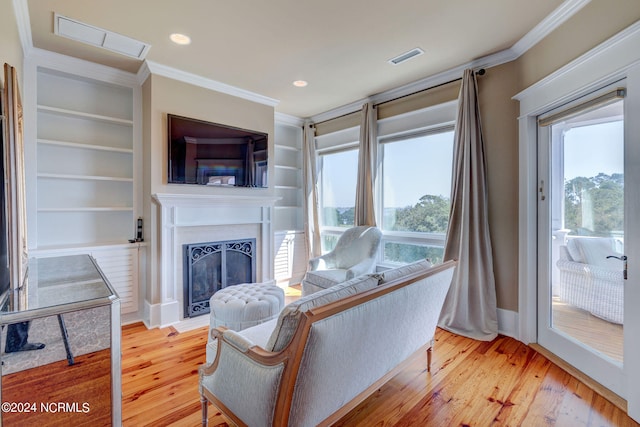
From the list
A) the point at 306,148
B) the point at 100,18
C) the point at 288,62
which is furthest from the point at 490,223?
the point at 100,18

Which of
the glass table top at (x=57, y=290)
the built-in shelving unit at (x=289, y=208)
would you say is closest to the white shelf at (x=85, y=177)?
the glass table top at (x=57, y=290)

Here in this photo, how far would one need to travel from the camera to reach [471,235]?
115 inches

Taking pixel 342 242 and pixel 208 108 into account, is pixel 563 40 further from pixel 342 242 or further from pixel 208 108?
pixel 208 108

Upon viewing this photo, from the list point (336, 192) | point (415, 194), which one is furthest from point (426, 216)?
point (336, 192)

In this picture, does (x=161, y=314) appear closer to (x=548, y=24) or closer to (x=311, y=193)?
(x=311, y=193)

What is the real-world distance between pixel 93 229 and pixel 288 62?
2.70m

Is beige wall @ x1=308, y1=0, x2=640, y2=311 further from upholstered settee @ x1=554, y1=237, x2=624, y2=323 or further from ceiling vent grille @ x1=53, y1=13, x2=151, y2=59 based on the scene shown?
ceiling vent grille @ x1=53, y1=13, x2=151, y2=59

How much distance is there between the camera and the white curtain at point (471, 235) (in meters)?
2.87

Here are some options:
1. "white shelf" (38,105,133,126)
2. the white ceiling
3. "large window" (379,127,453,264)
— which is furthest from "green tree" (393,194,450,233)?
"white shelf" (38,105,133,126)

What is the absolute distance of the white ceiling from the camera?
83.9 inches

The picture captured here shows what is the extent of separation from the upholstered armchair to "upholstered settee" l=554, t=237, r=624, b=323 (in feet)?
5.68

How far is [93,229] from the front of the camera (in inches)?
127

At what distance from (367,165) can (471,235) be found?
1.55 m

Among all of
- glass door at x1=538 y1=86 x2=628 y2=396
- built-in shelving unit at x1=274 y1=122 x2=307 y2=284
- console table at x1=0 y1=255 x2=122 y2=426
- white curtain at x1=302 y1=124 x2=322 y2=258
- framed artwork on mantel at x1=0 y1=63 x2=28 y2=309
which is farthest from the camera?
white curtain at x1=302 y1=124 x2=322 y2=258
